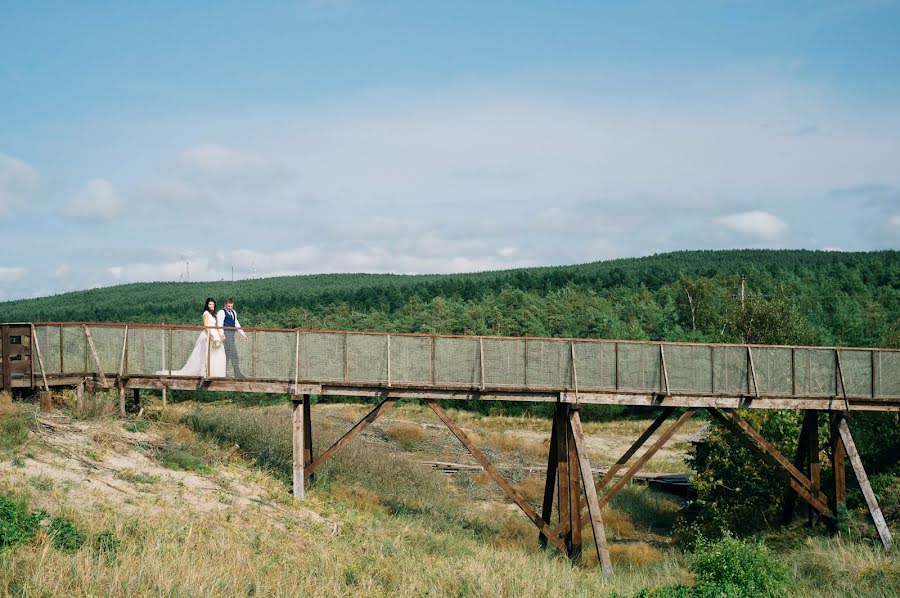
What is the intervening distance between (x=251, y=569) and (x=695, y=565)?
32.6 feet

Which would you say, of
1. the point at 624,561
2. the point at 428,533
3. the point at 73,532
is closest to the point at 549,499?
the point at 624,561

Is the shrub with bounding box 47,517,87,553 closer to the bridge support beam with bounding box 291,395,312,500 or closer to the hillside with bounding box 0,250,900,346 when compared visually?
the bridge support beam with bounding box 291,395,312,500

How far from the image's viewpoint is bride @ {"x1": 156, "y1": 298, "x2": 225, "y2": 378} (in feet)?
71.6

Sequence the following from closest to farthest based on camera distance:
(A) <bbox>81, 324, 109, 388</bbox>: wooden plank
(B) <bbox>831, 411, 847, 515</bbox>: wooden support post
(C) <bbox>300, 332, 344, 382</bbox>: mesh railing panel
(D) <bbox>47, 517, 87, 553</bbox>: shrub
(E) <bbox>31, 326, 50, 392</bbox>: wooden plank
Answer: (D) <bbox>47, 517, 87, 553</bbox>: shrub
(E) <bbox>31, 326, 50, 392</bbox>: wooden plank
(C) <bbox>300, 332, 344, 382</bbox>: mesh railing panel
(A) <bbox>81, 324, 109, 388</bbox>: wooden plank
(B) <bbox>831, 411, 847, 515</bbox>: wooden support post

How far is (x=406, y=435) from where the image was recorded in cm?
4425

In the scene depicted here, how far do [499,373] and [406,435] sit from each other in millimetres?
23194

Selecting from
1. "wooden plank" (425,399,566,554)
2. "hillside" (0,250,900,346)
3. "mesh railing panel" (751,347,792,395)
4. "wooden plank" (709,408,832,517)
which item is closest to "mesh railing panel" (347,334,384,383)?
"wooden plank" (425,399,566,554)

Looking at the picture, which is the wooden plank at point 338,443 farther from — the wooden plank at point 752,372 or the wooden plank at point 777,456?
the wooden plank at point 752,372

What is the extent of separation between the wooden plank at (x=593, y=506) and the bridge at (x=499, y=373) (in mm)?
103

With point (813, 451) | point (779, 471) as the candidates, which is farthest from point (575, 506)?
point (813, 451)

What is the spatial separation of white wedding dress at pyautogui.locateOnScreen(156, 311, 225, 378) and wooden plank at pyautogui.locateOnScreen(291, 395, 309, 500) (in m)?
2.20

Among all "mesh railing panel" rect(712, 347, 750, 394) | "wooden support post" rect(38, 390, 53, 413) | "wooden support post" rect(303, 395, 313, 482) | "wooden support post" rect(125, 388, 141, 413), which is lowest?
"wooden support post" rect(303, 395, 313, 482)

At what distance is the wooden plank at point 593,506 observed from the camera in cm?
2000

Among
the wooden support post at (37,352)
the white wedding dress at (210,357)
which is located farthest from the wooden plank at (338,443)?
the wooden support post at (37,352)
